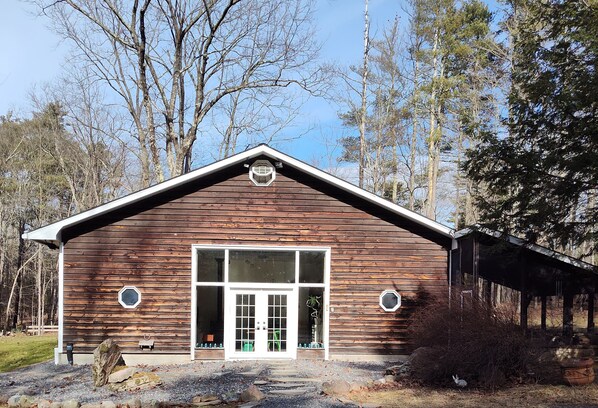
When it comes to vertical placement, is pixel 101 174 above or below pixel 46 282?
above

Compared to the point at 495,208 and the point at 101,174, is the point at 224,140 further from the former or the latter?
the point at 495,208

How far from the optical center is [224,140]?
29.6 m

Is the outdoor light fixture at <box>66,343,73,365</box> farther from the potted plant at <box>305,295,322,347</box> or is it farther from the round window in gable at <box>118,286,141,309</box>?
the potted plant at <box>305,295,322,347</box>

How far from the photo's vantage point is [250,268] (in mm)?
14250

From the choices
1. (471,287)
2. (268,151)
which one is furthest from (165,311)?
(471,287)

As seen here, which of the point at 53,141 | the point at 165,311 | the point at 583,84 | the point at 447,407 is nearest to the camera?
the point at 447,407

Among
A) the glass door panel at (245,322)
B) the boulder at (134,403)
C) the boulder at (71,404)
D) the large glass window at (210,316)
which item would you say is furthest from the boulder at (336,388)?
the large glass window at (210,316)

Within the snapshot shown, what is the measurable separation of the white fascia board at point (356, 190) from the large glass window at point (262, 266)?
203 cm

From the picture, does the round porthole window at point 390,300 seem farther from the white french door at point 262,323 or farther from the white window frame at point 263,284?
the white french door at point 262,323

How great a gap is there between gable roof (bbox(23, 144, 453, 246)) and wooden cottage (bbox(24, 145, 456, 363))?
0.04 m

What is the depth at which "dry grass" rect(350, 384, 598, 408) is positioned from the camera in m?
8.77

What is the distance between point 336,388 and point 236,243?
5110mm

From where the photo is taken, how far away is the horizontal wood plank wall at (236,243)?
13.7 metres

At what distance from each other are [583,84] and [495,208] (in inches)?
120
